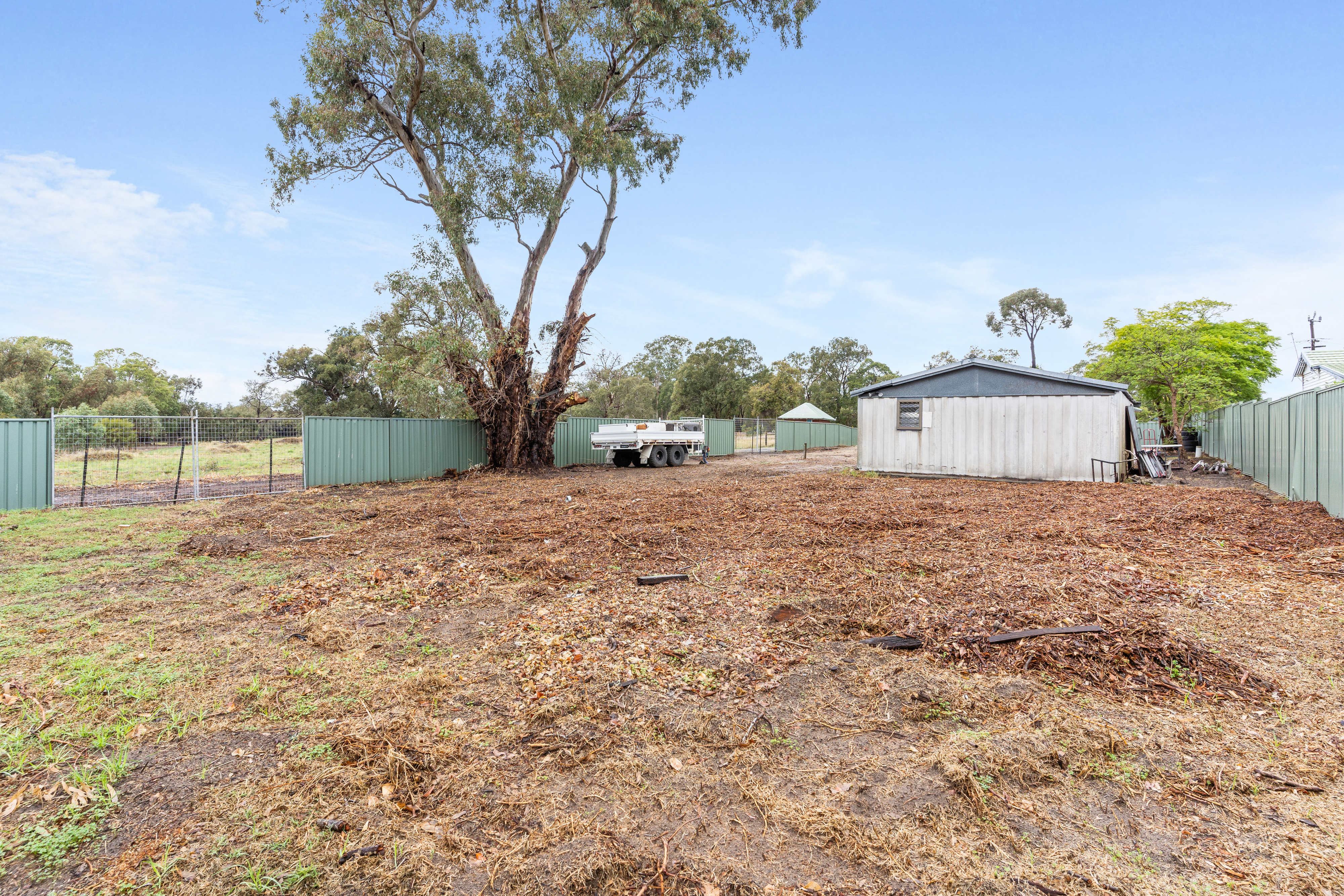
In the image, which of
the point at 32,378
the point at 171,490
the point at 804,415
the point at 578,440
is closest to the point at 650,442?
the point at 578,440

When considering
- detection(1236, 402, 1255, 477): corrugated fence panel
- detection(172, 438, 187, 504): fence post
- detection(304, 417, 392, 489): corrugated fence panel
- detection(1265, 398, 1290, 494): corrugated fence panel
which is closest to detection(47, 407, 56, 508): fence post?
detection(172, 438, 187, 504): fence post

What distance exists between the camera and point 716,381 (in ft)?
166

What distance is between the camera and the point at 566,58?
18.0m

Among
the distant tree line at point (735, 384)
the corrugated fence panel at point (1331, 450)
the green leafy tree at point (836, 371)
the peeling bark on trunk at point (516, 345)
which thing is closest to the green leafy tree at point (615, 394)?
the distant tree line at point (735, 384)

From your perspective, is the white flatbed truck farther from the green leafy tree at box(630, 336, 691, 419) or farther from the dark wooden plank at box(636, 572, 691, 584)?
the green leafy tree at box(630, 336, 691, 419)

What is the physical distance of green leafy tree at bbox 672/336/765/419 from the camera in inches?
1972

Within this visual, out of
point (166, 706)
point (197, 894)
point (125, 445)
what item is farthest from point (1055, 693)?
point (125, 445)

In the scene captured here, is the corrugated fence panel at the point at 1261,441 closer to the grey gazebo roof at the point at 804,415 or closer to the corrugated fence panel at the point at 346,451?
the corrugated fence panel at the point at 346,451

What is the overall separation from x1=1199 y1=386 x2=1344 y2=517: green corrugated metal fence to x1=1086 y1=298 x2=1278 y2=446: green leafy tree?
9113mm

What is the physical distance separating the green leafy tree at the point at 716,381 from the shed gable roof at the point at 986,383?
32.5m

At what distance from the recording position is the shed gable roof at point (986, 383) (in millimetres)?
15047

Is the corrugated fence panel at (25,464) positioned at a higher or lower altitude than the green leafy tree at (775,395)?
lower

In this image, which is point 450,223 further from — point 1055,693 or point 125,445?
point 1055,693

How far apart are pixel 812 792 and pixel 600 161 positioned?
58.4 ft
